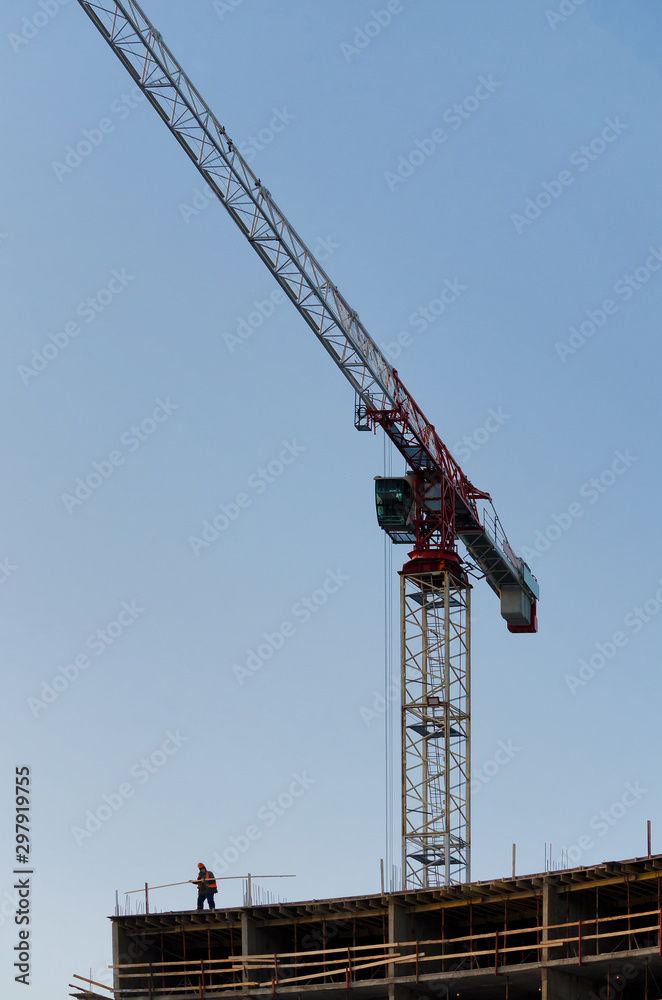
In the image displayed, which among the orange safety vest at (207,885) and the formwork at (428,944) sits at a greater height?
the orange safety vest at (207,885)

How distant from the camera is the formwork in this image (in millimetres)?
48250

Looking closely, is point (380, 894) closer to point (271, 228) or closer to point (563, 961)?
point (563, 961)

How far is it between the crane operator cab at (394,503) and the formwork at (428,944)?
2299 centimetres

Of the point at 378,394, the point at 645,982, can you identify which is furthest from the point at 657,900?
the point at 378,394

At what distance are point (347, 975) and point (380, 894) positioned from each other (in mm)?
2561

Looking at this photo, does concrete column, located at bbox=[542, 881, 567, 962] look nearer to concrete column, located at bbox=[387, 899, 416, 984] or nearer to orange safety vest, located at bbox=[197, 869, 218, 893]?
concrete column, located at bbox=[387, 899, 416, 984]

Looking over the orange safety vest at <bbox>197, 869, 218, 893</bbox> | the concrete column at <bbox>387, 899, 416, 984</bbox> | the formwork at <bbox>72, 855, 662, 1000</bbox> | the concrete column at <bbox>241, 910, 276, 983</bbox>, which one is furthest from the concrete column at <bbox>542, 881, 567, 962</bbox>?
the orange safety vest at <bbox>197, 869, 218, 893</bbox>

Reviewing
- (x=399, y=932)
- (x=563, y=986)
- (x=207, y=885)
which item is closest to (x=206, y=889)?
(x=207, y=885)

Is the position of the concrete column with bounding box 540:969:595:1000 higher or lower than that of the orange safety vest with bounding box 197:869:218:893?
lower

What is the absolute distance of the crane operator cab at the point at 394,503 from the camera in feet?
242

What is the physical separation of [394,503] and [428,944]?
25471 millimetres

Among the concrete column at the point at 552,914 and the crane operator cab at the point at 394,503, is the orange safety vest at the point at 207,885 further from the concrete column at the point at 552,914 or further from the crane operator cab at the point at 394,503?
the crane operator cab at the point at 394,503

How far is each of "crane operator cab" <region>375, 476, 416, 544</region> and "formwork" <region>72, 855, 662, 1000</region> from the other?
23.0m

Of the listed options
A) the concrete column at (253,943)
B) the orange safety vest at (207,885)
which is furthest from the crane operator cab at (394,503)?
the concrete column at (253,943)
